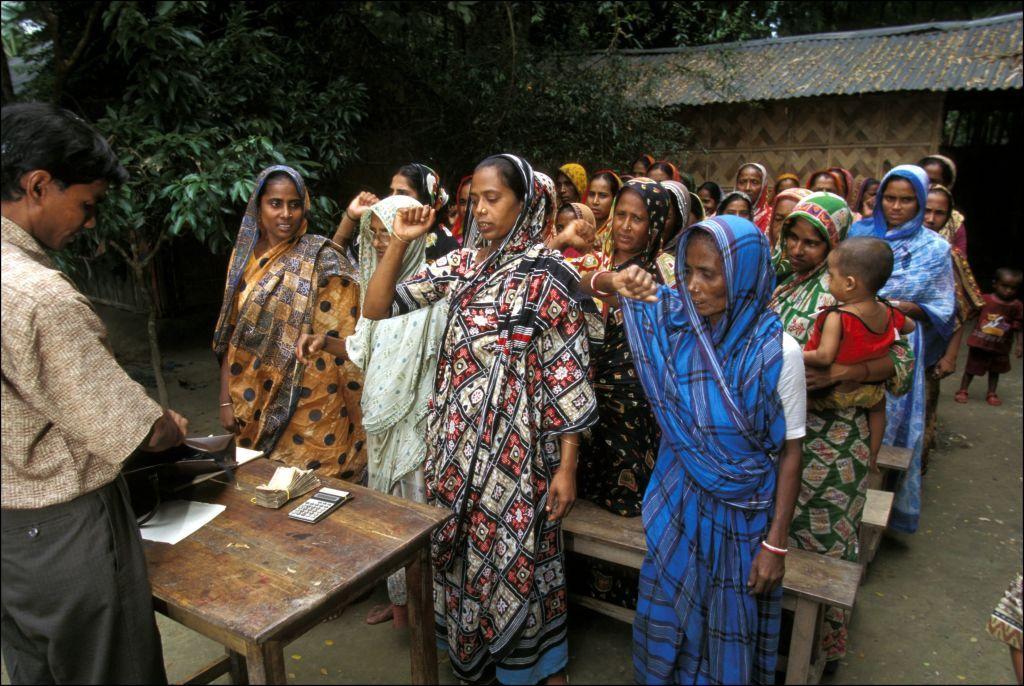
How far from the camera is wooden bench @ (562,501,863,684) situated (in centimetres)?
226

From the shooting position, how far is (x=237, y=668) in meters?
2.57

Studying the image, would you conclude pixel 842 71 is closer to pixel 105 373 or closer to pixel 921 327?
pixel 921 327

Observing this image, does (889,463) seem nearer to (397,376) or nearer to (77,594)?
(397,376)

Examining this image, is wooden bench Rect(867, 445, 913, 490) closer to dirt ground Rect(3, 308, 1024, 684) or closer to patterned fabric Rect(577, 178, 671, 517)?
dirt ground Rect(3, 308, 1024, 684)

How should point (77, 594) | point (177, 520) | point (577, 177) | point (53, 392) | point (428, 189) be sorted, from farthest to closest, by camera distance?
1. point (577, 177)
2. point (428, 189)
3. point (177, 520)
4. point (77, 594)
5. point (53, 392)

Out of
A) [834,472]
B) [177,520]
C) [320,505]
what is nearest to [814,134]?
[834,472]

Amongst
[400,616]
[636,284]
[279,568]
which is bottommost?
[400,616]

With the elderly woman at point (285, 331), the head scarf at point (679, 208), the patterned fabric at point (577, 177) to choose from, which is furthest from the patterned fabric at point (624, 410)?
the patterned fabric at point (577, 177)

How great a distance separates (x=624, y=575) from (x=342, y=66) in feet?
19.2

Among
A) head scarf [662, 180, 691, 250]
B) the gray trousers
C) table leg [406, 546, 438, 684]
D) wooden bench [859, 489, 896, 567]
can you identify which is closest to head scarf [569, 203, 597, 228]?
head scarf [662, 180, 691, 250]

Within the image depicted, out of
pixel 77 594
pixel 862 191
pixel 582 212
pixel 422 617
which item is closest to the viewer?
pixel 77 594

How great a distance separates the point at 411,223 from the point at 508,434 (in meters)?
0.86

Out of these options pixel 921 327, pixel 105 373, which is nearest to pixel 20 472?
pixel 105 373

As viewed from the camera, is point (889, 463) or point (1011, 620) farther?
point (889, 463)
